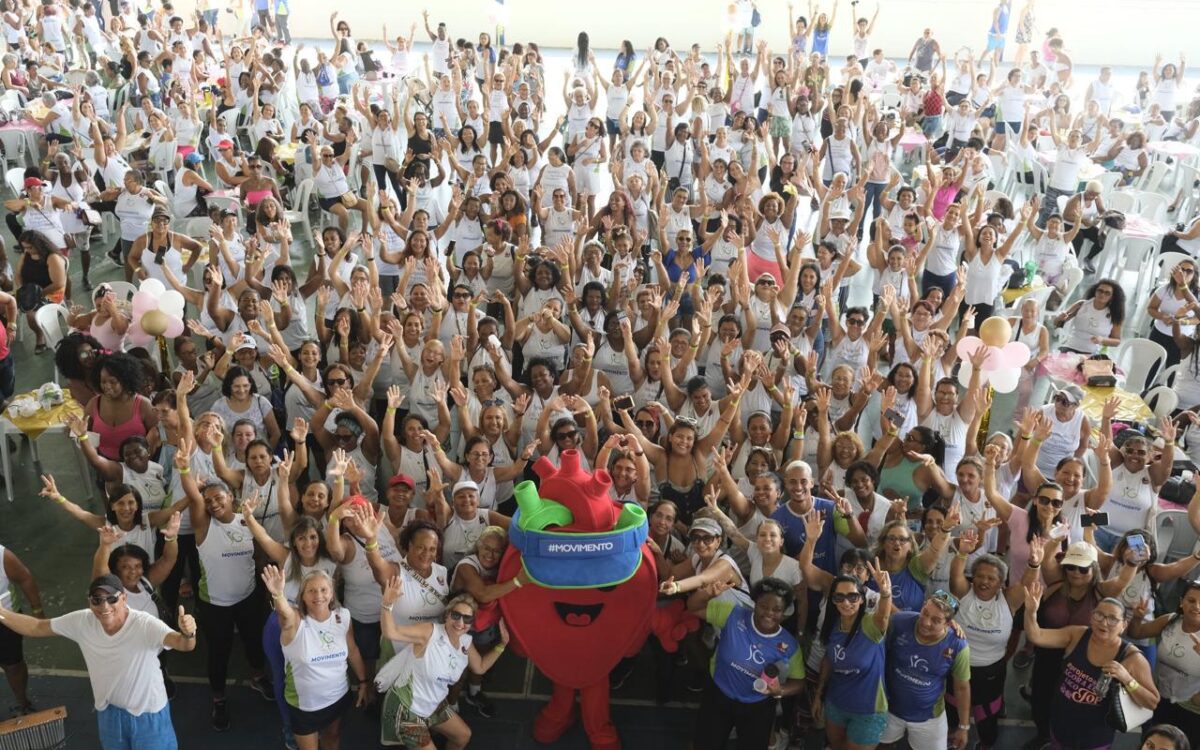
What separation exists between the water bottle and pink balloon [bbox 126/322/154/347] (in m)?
4.38

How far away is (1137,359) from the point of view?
280 inches

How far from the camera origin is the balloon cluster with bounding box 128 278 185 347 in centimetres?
607

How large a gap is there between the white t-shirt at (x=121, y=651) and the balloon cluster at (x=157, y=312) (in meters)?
2.55

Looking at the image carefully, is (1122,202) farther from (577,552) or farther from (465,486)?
(577,552)

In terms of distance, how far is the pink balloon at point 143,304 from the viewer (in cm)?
610

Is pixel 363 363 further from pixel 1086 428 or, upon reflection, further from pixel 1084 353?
pixel 1084 353

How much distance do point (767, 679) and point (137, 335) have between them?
176 inches

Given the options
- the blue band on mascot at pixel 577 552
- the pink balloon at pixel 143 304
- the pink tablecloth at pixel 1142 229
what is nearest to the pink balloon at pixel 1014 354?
the blue band on mascot at pixel 577 552

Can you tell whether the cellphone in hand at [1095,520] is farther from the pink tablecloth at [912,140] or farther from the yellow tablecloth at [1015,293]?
the pink tablecloth at [912,140]

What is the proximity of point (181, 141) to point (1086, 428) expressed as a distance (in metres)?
9.19

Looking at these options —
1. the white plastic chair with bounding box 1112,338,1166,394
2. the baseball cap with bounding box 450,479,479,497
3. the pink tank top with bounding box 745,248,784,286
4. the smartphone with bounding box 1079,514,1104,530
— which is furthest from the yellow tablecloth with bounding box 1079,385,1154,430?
the baseball cap with bounding box 450,479,479,497

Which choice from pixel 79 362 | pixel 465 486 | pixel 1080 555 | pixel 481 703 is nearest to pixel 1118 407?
pixel 1080 555

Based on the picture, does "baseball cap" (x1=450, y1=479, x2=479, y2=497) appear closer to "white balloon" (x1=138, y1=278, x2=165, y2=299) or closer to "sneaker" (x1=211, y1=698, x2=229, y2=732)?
"sneaker" (x1=211, y1=698, x2=229, y2=732)

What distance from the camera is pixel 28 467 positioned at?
6.71m
